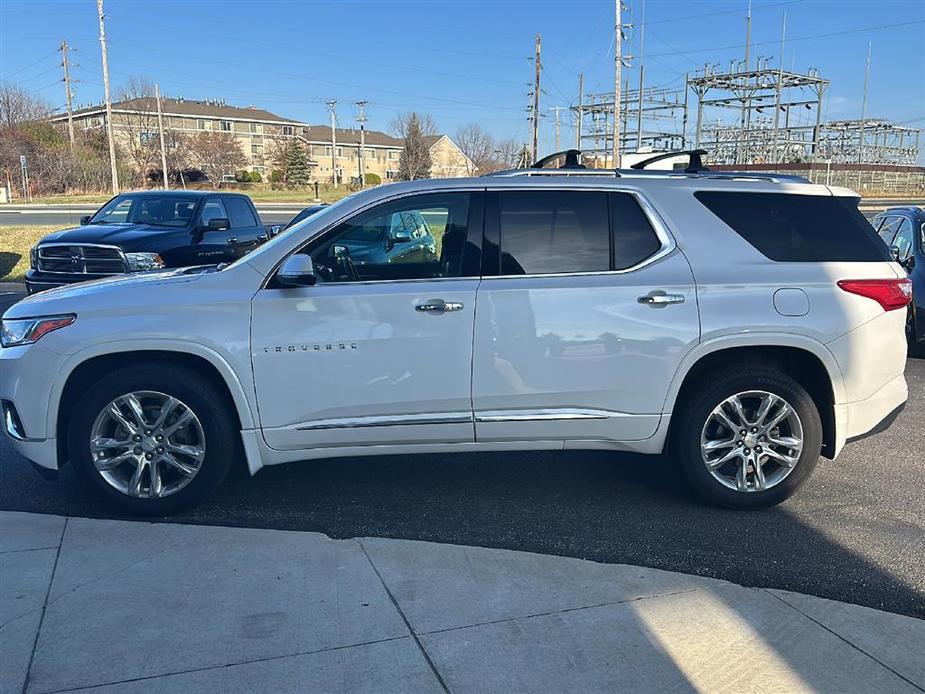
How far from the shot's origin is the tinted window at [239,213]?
37.2 ft

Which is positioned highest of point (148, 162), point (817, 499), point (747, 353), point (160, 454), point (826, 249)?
point (148, 162)

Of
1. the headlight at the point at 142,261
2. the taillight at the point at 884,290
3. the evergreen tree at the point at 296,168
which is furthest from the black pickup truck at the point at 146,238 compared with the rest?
the evergreen tree at the point at 296,168

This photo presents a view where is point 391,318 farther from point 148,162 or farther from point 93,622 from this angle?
point 148,162

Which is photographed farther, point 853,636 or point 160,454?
point 160,454

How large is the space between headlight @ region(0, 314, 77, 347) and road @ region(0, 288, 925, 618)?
3.28 ft

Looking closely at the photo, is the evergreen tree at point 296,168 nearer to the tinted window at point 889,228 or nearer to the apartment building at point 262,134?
the apartment building at point 262,134

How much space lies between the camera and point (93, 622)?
10.4ft

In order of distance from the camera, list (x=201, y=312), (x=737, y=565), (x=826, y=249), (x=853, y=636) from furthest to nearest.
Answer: (x=826, y=249) → (x=201, y=312) → (x=737, y=565) → (x=853, y=636)

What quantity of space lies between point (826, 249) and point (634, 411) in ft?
4.83

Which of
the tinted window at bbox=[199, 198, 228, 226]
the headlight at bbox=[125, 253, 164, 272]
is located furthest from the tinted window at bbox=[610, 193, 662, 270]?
the tinted window at bbox=[199, 198, 228, 226]

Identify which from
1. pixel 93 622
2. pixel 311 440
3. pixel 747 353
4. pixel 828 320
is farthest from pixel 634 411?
pixel 93 622

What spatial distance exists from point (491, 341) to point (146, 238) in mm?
7053

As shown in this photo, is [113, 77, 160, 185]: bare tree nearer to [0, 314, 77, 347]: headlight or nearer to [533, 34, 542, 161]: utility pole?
[533, 34, 542, 161]: utility pole

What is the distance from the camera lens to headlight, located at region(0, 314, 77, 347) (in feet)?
13.5
